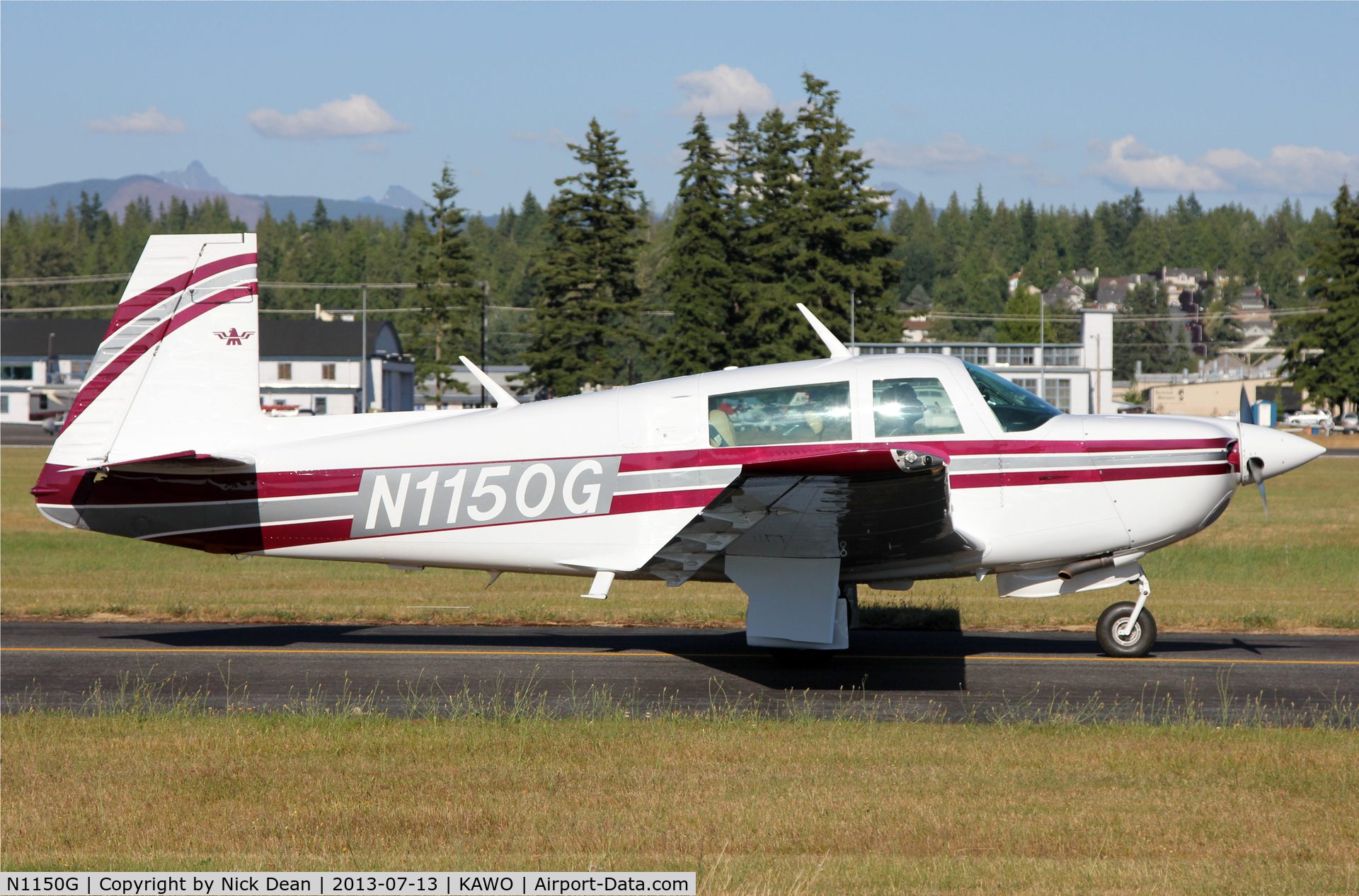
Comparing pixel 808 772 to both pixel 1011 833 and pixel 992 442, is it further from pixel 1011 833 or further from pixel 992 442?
pixel 992 442

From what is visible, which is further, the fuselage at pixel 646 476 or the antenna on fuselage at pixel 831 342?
the antenna on fuselage at pixel 831 342

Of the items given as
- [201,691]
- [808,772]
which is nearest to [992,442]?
[808,772]

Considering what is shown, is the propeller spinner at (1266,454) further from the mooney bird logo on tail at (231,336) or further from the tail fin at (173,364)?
Result: the mooney bird logo on tail at (231,336)

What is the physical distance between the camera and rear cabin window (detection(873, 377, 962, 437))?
357 inches

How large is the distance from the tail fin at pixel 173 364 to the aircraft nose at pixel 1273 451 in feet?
27.0

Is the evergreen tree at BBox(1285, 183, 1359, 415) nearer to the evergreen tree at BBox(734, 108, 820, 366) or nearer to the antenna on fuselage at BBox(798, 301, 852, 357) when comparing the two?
the evergreen tree at BBox(734, 108, 820, 366)

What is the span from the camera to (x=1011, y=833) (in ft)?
18.2

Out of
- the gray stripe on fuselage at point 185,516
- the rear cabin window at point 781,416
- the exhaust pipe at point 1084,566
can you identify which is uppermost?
the rear cabin window at point 781,416

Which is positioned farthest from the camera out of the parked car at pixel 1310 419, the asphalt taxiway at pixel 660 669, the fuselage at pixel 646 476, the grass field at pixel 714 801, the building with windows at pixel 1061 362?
the parked car at pixel 1310 419

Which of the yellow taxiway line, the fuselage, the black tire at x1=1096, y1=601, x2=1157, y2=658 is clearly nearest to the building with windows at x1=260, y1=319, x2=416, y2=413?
the yellow taxiway line

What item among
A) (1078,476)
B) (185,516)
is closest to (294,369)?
(185,516)

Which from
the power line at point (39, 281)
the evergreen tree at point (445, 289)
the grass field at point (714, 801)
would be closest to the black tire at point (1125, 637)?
the grass field at point (714, 801)

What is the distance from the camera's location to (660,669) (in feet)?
31.9

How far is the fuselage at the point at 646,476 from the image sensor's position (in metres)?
9.15
